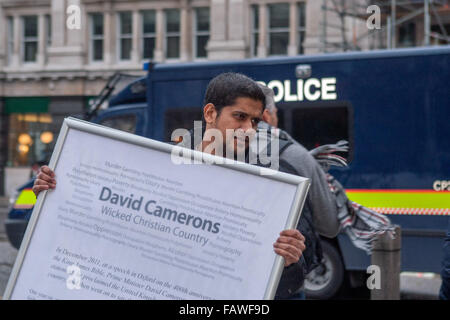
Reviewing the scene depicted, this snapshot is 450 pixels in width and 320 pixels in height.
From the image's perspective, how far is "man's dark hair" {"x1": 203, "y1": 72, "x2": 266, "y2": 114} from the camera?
106 inches

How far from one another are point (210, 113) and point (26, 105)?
86.5 feet

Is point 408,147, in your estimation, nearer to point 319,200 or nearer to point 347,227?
point 347,227

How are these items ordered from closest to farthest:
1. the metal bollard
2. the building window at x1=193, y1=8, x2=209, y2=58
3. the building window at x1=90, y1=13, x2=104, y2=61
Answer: the metal bollard < the building window at x1=193, y1=8, x2=209, y2=58 < the building window at x1=90, y1=13, x2=104, y2=61

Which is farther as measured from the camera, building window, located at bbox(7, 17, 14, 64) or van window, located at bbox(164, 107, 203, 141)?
building window, located at bbox(7, 17, 14, 64)

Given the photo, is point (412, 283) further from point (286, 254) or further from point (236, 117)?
point (286, 254)

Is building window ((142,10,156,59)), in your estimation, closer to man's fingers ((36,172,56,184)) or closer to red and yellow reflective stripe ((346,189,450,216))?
red and yellow reflective stripe ((346,189,450,216))

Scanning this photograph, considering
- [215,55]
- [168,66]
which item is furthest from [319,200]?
[215,55]

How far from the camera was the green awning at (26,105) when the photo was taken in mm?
27625

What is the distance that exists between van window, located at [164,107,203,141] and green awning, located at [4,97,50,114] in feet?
63.0

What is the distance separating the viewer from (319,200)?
3338 millimetres

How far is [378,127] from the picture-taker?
8.19m

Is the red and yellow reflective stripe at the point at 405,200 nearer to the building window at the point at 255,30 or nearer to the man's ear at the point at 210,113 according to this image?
the man's ear at the point at 210,113

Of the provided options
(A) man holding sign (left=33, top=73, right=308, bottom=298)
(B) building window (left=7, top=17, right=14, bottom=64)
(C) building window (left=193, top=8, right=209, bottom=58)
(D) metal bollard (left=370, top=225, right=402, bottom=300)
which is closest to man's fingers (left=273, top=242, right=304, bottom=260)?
(A) man holding sign (left=33, top=73, right=308, bottom=298)

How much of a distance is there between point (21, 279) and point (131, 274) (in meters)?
0.38
